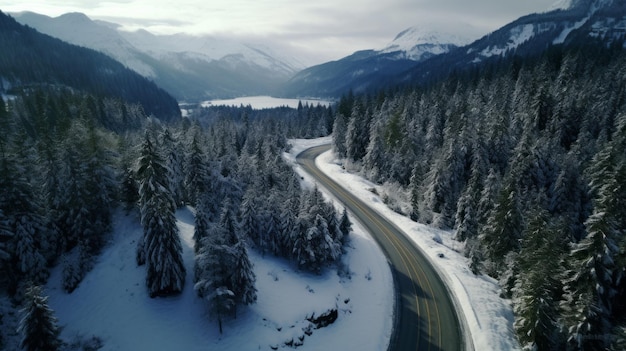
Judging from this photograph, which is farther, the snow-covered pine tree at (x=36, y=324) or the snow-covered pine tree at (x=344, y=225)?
the snow-covered pine tree at (x=344, y=225)

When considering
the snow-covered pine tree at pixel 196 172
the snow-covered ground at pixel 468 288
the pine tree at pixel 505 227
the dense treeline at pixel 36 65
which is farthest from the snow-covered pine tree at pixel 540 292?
the dense treeline at pixel 36 65

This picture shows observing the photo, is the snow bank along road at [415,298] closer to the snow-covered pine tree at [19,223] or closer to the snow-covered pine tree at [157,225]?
the snow-covered pine tree at [157,225]

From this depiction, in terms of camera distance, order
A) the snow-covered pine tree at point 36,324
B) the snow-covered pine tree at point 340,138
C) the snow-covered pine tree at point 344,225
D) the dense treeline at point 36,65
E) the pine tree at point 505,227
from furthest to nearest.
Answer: the dense treeline at point 36,65
the snow-covered pine tree at point 340,138
the snow-covered pine tree at point 344,225
the pine tree at point 505,227
the snow-covered pine tree at point 36,324

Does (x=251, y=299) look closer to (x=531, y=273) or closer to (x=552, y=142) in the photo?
(x=531, y=273)

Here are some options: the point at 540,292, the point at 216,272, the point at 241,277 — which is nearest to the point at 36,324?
the point at 216,272

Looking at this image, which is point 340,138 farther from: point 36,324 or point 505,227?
point 36,324

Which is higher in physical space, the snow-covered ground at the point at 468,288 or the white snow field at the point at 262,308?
the snow-covered ground at the point at 468,288
